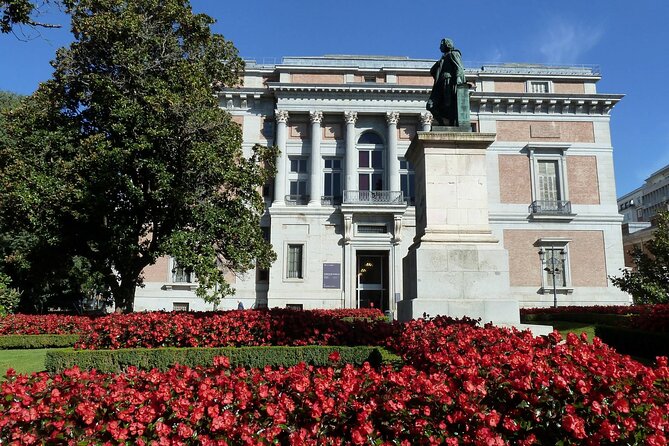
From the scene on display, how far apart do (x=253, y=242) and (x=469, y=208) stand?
→ 11.6m

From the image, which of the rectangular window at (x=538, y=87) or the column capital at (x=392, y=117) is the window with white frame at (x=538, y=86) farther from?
the column capital at (x=392, y=117)

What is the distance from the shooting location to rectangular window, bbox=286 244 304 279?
1366 inches

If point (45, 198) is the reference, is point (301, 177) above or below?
above

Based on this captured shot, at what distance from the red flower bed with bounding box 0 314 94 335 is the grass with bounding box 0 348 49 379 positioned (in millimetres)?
3049

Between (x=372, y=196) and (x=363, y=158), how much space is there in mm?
3792

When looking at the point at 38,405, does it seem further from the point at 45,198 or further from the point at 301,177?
the point at 301,177

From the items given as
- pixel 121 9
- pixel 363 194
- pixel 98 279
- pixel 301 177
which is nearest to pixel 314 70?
pixel 301 177

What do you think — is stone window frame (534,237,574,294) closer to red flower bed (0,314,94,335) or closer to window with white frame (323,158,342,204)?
window with white frame (323,158,342,204)

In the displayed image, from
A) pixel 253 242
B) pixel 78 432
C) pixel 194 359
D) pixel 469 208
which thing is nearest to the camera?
pixel 78 432

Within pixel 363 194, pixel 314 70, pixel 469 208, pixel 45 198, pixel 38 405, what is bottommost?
pixel 38 405

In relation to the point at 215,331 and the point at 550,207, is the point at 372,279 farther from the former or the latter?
the point at 215,331

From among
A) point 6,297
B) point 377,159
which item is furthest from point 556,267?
point 6,297

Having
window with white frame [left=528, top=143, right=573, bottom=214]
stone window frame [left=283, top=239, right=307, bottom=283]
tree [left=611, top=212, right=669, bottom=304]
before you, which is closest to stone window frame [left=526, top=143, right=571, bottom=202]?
window with white frame [left=528, top=143, right=573, bottom=214]

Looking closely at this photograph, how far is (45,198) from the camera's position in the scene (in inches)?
645
